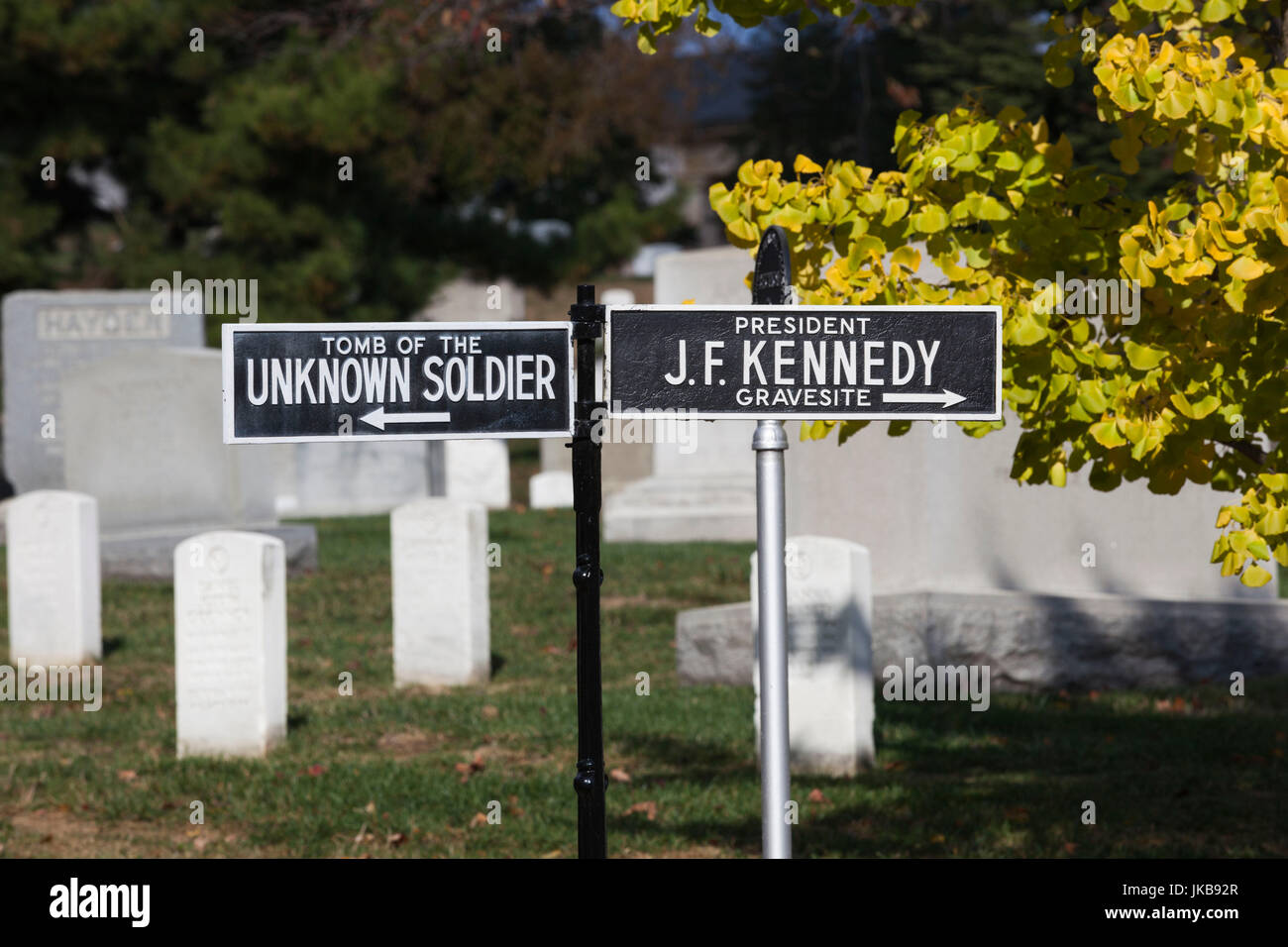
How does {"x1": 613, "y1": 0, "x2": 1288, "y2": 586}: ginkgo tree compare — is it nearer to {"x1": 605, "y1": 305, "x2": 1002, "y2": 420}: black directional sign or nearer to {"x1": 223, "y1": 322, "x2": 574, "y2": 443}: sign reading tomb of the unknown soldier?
{"x1": 605, "y1": 305, "x2": 1002, "y2": 420}: black directional sign

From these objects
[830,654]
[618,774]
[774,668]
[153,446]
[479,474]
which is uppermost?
[153,446]

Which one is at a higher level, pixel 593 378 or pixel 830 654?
pixel 593 378

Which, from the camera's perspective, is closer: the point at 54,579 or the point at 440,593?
the point at 440,593

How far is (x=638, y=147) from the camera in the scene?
91.1 feet

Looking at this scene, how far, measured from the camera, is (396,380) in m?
3.36

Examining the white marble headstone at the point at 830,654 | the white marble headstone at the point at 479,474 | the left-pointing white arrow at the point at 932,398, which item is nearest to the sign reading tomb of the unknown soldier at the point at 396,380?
the left-pointing white arrow at the point at 932,398

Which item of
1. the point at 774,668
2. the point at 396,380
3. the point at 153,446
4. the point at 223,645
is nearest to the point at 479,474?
the point at 153,446

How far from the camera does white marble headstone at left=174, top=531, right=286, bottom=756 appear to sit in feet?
26.2

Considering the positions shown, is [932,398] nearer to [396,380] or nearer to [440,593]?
[396,380]

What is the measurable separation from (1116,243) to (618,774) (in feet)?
12.4

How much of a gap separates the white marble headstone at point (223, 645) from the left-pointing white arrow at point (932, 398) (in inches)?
205

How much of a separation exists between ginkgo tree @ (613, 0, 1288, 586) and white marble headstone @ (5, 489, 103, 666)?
694 centimetres

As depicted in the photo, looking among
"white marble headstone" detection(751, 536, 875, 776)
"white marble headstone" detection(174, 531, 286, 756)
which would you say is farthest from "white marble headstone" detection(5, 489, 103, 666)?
"white marble headstone" detection(751, 536, 875, 776)

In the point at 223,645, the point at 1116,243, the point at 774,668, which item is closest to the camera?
the point at 774,668
